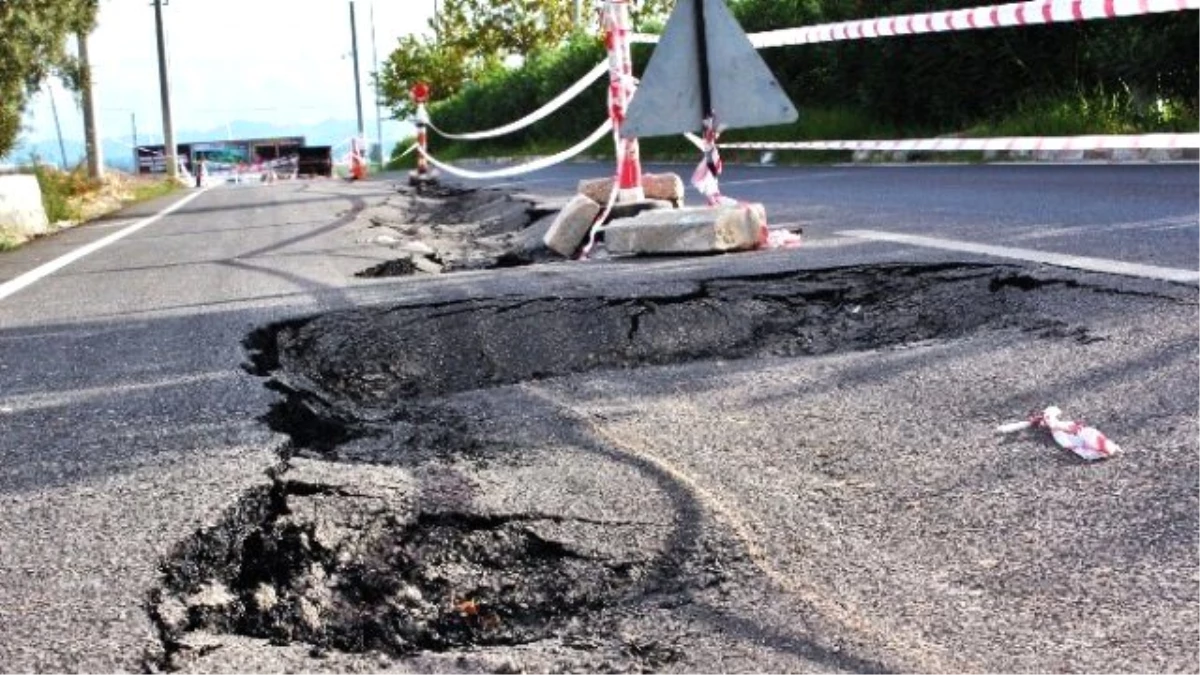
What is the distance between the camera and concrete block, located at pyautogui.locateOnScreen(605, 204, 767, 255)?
681 cm

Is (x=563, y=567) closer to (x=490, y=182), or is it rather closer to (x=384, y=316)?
(x=384, y=316)

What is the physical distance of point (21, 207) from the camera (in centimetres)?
1262

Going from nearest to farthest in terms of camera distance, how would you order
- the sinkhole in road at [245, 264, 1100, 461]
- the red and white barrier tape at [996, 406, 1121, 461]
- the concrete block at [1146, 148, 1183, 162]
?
the red and white barrier tape at [996, 406, 1121, 461] → the sinkhole in road at [245, 264, 1100, 461] → the concrete block at [1146, 148, 1183, 162]

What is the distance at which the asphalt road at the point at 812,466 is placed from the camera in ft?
7.19

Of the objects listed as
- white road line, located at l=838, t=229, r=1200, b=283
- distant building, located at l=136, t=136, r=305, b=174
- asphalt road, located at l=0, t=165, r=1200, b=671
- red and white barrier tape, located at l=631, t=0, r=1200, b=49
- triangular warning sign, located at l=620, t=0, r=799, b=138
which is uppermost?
red and white barrier tape, located at l=631, t=0, r=1200, b=49

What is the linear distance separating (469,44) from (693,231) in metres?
53.8

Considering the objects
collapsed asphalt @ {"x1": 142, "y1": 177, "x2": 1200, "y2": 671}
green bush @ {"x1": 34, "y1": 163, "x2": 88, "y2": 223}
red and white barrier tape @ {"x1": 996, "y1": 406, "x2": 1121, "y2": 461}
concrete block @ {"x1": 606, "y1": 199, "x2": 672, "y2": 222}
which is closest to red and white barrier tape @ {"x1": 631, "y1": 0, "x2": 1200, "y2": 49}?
concrete block @ {"x1": 606, "y1": 199, "x2": 672, "y2": 222}

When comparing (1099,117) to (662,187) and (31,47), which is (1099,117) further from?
(31,47)

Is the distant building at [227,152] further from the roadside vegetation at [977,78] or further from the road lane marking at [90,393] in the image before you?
the road lane marking at [90,393]

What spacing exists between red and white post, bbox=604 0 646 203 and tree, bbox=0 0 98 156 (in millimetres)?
10651

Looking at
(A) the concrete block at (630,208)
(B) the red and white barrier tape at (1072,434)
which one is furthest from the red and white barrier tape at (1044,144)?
(B) the red and white barrier tape at (1072,434)

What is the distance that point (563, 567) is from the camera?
2604mm

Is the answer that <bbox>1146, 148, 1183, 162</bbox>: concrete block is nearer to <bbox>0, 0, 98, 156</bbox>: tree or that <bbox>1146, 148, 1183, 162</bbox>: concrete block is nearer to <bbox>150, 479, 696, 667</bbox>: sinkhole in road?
<bbox>150, 479, 696, 667</bbox>: sinkhole in road

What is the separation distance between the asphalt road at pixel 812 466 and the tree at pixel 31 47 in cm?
1131
